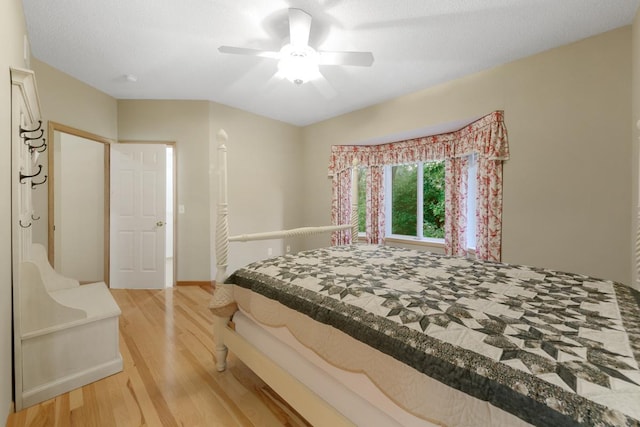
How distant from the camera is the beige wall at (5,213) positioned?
1.35 metres

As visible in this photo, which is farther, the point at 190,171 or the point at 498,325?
the point at 190,171

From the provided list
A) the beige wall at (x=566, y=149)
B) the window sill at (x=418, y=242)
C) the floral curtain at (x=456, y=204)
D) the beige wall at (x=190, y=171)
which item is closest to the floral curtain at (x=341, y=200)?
the window sill at (x=418, y=242)

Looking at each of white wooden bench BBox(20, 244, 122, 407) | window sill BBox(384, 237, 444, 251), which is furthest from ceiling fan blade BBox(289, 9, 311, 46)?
window sill BBox(384, 237, 444, 251)

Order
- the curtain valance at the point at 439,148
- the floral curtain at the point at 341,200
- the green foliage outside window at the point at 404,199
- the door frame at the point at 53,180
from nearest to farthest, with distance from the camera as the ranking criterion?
the curtain valance at the point at 439,148 → the door frame at the point at 53,180 → the green foliage outside window at the point at 404,199 → the floral curtain at the point at 341,200

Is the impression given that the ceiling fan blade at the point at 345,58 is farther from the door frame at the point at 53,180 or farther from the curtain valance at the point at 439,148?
the door frame at the point at 53,180

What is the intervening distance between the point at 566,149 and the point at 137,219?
4.70 metres

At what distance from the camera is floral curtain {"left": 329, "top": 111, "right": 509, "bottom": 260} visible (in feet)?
9.19

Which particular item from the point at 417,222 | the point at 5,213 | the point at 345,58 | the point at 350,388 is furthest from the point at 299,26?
the point at 417,222

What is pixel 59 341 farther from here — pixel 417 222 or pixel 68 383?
pixel 417 222

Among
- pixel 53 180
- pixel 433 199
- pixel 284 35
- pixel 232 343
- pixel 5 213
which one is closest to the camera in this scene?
pixel 5 213

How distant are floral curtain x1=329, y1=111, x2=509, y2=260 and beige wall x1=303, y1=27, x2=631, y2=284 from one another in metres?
0.09

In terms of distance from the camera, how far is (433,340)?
928 millimetres

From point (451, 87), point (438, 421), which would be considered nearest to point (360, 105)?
point (451, 87)

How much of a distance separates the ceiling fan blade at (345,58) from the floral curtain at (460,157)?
5.12ft
